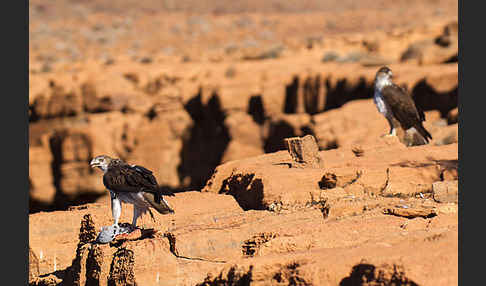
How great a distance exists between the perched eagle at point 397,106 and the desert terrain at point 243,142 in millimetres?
400

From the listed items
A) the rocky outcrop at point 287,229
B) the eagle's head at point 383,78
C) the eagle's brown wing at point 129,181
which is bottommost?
the rocky outcrop at point 287,229

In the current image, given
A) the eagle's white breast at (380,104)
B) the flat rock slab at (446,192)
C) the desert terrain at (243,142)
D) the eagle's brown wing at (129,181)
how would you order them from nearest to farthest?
the desert terrain at (243,142) < the eagle's brown wing at (129,181) < the flat rock slab at (446,192) < the eagle's white breast at (380,104)

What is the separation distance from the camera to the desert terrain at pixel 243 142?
8797 millimetres

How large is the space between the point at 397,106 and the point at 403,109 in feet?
0.48

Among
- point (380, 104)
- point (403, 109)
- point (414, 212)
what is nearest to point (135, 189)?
point (414, 212)

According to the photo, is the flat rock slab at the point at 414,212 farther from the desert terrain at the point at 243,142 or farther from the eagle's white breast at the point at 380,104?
the eagle's white breast at the point at 380,104

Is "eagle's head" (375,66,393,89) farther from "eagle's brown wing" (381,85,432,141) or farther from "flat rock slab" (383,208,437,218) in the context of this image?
"flat rock slab" (383,208,437,218)

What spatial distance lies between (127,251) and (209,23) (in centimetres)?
5447

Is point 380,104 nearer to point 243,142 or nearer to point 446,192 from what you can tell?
point 446,192

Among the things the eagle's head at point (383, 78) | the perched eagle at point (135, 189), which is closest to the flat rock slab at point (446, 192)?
the perched eagle at point (135, 189)

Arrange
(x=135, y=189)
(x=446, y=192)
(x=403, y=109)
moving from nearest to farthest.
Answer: (x=135, y=189) → (x=446, y=192) → (x=403, y=109)

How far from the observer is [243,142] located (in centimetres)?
2914

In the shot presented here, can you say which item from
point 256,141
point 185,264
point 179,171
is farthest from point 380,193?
point 179,171

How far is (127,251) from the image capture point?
9.00 m
